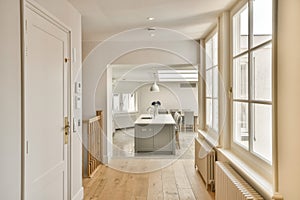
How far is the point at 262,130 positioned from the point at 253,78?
1.81ft

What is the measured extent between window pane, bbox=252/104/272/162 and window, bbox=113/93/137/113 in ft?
34.0

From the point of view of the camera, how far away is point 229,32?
385cm

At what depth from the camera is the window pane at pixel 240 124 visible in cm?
330

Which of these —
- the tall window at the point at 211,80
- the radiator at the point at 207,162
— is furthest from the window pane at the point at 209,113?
the radiator at the point at 207,162

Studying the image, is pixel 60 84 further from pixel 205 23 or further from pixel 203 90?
pixel 203 90

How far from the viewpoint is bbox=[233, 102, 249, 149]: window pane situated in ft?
10.8

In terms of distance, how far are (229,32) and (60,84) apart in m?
2.19
